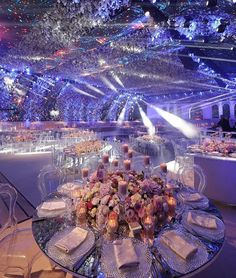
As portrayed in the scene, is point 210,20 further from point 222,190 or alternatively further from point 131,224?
point 131,224

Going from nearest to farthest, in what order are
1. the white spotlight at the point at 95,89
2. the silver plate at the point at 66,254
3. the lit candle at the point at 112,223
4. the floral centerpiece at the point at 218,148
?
the silver plate at the point at 66,254, the lit candle at the point at 112,223, the floral centerpiece at the point at 218,148, the white spotlight at the point at 95,89


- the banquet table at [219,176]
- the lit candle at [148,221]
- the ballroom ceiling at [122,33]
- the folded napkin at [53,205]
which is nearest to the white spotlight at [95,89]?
the ballroom ceiling at [122,33]

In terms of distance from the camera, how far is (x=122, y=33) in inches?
231

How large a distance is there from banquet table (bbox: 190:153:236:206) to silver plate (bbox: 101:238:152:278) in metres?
3.22

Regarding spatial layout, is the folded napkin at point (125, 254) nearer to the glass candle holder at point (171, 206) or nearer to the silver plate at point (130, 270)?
the silver plate at point (130, 270)

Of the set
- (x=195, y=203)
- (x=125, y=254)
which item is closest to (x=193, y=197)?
(x=195, y=203)

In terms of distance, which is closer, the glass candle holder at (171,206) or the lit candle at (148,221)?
the lit candle at (148,221)

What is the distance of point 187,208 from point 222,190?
249 cm

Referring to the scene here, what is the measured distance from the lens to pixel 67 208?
2.27 metres

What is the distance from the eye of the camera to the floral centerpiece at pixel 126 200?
193cm

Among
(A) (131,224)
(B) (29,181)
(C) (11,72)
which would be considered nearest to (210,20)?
(A) (131,224)

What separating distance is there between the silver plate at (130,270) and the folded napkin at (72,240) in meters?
0.19

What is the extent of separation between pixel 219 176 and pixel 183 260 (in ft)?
10.6

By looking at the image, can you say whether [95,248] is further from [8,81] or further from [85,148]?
[8,81]
